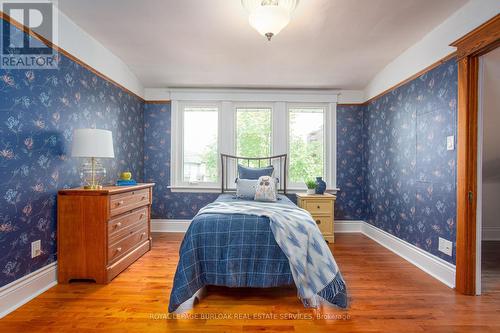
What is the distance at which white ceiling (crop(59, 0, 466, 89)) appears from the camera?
2.21 m

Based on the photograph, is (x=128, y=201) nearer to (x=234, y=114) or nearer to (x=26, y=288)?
(x=26, y=288)

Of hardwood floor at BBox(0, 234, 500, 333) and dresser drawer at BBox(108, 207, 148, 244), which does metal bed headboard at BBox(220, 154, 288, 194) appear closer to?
dresser drawer at BBox(108, 207, 148, 244)

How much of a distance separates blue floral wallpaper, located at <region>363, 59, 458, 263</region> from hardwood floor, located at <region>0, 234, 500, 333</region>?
54 centimetres

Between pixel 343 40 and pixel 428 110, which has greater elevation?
pixel 343 40

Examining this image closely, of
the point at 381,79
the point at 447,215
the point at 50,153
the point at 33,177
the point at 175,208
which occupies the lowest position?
the point at 175,208

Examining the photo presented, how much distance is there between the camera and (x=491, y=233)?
12.2 ft

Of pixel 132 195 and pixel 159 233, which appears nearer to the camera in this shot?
pixel 132 195

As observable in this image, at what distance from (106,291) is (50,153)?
130cm

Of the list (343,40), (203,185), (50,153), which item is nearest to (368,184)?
(343,40)

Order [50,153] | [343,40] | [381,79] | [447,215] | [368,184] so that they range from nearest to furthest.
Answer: [50,153] → [447,215] → [343,40] → [381,79] → [368,184]

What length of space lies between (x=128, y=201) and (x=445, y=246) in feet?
10.4

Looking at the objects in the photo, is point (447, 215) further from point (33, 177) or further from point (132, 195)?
point (33, 177)

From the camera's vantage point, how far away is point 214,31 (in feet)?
8.46

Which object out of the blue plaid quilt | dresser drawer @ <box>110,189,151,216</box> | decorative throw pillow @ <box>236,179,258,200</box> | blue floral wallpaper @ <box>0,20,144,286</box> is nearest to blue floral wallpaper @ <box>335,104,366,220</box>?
decorative throw pillow @ <box>236,179,258,200</box>
